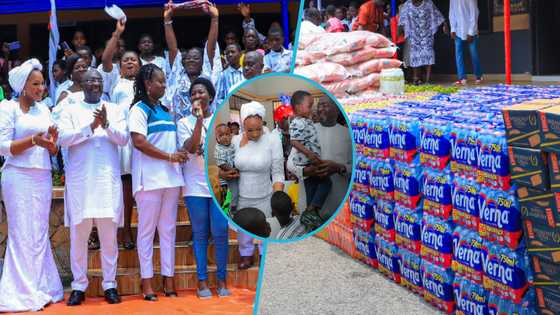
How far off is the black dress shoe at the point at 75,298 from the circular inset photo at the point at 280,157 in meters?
4.04

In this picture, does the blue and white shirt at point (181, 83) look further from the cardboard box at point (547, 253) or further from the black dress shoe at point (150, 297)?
the cardboard box at point (547, 253)

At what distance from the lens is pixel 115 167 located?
6.64 m

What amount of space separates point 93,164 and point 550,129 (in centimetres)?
353

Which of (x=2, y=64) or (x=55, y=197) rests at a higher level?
(x=2, y=64)

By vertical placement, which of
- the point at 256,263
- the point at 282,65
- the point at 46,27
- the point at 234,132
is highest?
the point at 46,27

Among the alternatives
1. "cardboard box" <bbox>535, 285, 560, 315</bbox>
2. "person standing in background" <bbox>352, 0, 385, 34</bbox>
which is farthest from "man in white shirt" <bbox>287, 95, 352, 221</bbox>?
"person standing in background" <bbox>352, 0, 385, 34</bbox>

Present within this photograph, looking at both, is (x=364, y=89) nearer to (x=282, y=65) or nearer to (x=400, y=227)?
(x=282, y=65)

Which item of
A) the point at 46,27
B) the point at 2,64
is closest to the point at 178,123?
the point at 2,64

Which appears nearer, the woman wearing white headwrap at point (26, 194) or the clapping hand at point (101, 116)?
the clapping hand at point (101, 116)

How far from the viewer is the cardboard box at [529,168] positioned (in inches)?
170

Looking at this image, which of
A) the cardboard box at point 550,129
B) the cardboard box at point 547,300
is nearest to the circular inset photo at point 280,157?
the cardboard box at point 550,129

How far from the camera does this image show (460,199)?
504cm

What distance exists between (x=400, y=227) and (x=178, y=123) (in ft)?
6.08

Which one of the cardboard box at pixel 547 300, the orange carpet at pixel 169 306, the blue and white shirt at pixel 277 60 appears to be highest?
the blue and white shirt at pixel 277 60
